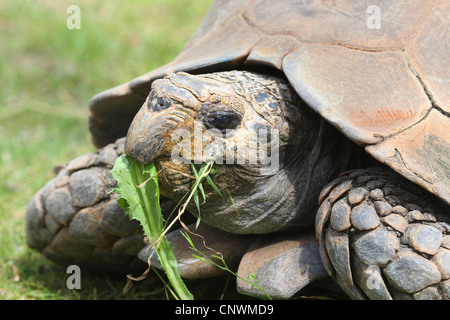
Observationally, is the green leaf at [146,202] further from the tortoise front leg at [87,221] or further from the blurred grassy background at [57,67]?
the blurred grassy background at [57,67]

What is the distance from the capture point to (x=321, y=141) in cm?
250

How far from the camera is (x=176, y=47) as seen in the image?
6.71 meters

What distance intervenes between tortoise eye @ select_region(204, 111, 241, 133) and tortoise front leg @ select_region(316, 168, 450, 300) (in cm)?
45

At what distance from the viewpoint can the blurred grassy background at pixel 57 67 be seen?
470 cm

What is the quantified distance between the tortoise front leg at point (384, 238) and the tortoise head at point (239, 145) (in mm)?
228

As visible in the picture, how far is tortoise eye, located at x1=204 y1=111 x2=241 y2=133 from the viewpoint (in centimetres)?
224

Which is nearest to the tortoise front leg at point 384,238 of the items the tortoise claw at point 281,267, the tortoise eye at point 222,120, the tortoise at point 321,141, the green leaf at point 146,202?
the tortoise at point 321,141
